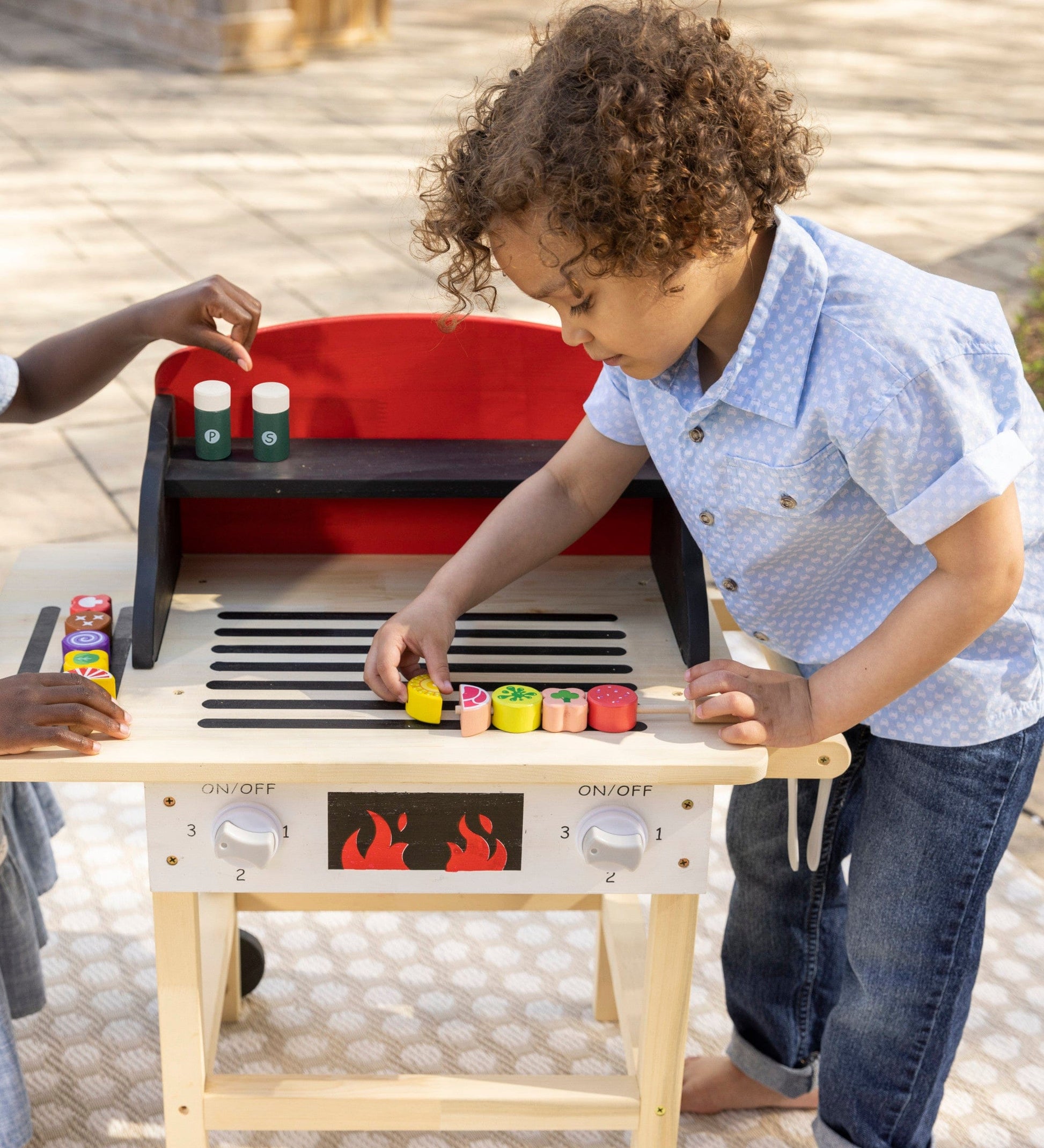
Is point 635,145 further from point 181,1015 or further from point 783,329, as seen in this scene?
point 181,1015

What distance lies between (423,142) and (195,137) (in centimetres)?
90

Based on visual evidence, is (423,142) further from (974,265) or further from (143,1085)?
(143,1085)

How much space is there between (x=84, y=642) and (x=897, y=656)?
2.23ft

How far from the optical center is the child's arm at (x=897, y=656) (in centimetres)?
100

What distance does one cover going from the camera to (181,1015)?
4.17 ft

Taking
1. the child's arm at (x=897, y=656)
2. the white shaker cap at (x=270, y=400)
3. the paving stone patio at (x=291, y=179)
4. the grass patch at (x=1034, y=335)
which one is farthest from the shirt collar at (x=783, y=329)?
the grass patch at (x=1034, y=335)

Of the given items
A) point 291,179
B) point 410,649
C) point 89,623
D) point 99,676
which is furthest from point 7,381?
point 291,179

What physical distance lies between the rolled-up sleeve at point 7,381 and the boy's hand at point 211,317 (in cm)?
20

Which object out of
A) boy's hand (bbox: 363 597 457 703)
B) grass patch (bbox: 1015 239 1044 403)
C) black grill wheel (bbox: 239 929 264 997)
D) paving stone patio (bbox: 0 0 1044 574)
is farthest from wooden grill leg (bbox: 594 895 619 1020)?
grass patch (bbox: 1015 239 1044 403)

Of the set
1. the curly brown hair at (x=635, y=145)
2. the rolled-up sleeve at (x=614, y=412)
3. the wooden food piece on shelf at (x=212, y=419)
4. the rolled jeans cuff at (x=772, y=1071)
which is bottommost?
the rolled jeans cuff at (x=772, y=1071)

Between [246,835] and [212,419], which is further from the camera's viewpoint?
[212,419]

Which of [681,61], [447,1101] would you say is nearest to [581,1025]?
[447,1101]

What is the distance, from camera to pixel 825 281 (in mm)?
1049

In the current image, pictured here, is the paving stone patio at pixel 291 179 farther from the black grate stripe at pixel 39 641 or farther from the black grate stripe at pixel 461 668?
the black grate stripe at pixel 461 668
